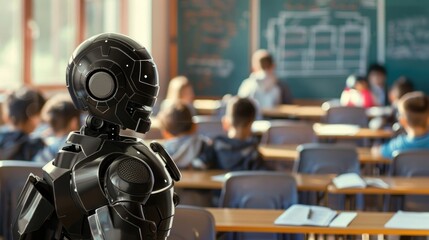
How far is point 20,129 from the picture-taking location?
18.6 ft

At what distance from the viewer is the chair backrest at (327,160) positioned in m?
5.70

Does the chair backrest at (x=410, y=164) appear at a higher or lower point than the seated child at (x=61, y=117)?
lower

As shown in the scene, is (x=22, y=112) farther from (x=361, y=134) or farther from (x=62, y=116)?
(x=361, y=134)

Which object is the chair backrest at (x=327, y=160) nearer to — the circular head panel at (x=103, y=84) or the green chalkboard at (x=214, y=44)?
the circular head panel at (x=103, y=84)

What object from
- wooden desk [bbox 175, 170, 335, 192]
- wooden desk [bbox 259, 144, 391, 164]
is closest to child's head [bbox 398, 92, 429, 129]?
wooden desk [bbox 259, 144, 391, 164]

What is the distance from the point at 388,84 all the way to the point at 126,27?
10.6ft

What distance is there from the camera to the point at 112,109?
5.29 ft

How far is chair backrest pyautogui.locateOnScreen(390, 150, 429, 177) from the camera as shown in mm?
5363

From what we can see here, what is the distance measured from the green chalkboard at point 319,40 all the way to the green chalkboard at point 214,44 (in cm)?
30

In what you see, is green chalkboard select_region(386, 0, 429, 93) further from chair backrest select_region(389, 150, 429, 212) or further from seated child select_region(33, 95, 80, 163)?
seated child select_region(33, 95, 80, 163)

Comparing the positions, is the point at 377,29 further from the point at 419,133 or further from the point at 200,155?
the point at 200,155

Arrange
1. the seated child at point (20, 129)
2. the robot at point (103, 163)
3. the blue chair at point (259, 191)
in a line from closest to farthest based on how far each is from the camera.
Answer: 1. the robot at point (103, 163)
2. the blue chair at point (259, 191)
3. the seated child at point (20, 129)

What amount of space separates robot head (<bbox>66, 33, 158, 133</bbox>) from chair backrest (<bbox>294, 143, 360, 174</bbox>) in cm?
415

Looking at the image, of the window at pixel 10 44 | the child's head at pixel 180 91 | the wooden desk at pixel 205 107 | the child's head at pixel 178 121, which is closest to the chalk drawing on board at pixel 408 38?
the wooden desk at pixel 205 107
